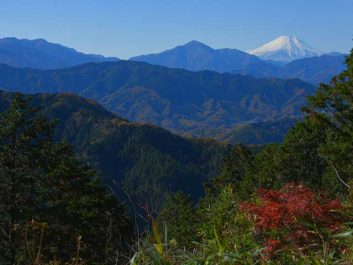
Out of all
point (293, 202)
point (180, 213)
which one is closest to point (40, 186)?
point (293, 202)

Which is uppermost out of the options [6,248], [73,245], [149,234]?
[149,234]

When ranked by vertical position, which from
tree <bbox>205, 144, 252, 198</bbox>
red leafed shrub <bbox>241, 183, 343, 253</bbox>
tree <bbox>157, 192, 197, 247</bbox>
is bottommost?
tree <bbox>157, 192, 197, 247</bbox>

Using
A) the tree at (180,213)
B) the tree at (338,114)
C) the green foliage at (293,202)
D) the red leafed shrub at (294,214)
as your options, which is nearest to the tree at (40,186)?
the green foliage at (293,202)

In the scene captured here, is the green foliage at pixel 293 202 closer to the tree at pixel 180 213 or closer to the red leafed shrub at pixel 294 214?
the red leafed shrub at pixel 294 214

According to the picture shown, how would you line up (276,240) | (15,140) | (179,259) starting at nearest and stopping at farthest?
(179,259), (276,240), (15,140)

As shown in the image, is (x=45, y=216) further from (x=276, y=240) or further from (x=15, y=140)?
(x=276, y=240)

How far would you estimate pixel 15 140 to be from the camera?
30172 mm

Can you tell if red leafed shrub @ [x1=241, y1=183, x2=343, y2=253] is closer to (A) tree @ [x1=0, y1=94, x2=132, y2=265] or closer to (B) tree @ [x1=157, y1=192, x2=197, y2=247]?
(A) tree @ [x1=0, y1=94, x2=132, y2=265]

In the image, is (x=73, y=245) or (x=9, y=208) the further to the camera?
(x=73, y=245)

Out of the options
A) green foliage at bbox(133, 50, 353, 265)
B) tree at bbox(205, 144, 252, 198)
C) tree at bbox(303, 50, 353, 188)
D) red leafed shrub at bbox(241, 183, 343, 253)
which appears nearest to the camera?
green foliage at bbox(133, 50, 353, 265)

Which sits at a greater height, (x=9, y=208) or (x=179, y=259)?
(x=179, y=259)

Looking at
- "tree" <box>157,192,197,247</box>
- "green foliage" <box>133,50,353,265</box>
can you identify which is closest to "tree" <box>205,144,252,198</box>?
"green foliage" <box>133,50,353,265</box>

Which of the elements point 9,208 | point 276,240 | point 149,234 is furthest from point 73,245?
point 149,234

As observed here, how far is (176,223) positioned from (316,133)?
25.7 m
